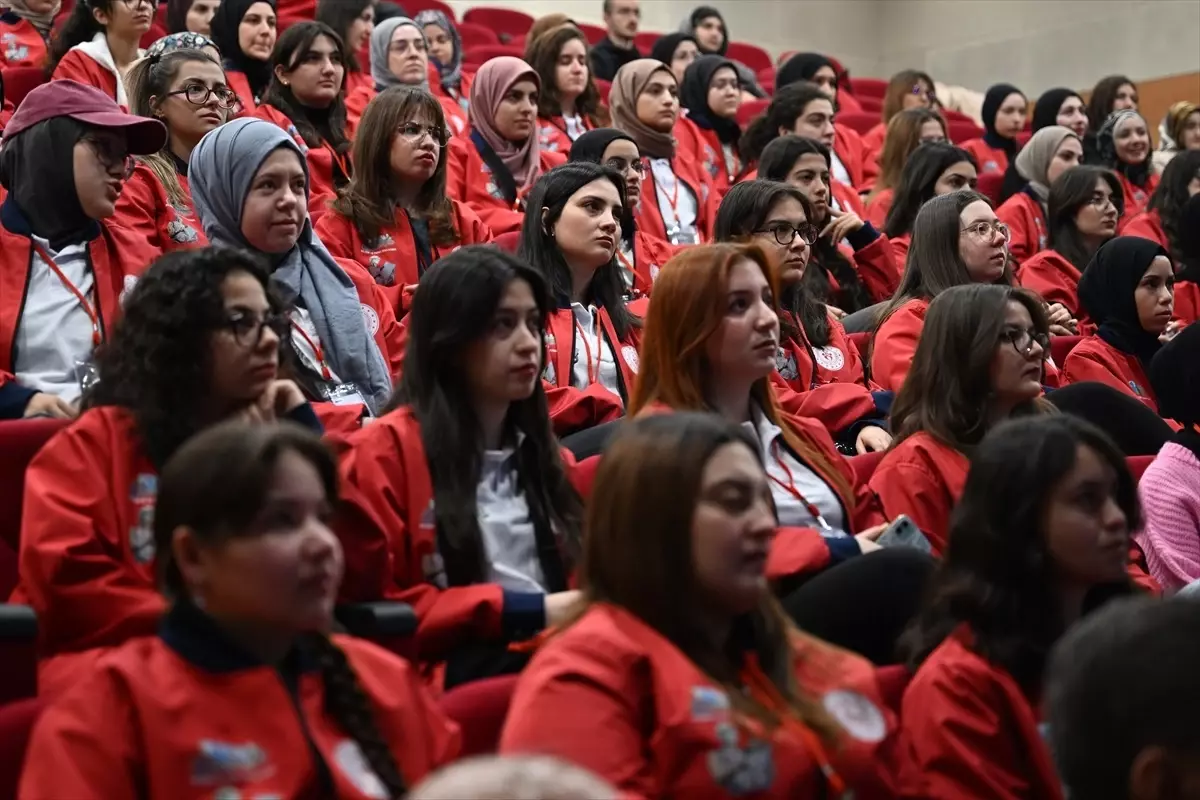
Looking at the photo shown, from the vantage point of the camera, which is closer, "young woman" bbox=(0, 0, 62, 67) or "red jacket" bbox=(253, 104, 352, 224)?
"red jacket" bbox=(253, 104, 352, 224)

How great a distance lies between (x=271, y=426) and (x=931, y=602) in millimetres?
617

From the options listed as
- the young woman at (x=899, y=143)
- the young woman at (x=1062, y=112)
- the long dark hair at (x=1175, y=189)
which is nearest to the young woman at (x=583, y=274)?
the young woman at (x=899, y=143)

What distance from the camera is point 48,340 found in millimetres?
2057

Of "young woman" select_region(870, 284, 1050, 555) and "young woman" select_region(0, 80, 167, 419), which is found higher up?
"young woman" select_region(0, 80, 167, 419)

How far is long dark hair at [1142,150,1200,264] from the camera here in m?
4.05

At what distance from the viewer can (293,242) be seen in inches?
88.3

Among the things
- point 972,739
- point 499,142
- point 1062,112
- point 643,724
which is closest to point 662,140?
point 499,142

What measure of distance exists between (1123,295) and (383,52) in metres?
2.02

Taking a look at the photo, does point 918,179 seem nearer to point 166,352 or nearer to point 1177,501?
point 1177,501

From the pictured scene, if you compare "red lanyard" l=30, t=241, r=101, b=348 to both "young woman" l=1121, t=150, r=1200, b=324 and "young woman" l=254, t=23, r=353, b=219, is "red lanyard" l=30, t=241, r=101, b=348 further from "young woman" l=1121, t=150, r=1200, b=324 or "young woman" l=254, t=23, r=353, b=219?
"young woman" l=1121, t=150, r=1200, b=324

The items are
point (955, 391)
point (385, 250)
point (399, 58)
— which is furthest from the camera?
point (399, 58)

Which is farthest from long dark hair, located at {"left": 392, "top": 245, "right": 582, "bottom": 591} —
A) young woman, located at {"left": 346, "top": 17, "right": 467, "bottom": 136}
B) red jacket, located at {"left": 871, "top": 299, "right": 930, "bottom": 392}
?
young woman, located at {"left": 346, "top": 17, "right": 467, "bottom": 136}

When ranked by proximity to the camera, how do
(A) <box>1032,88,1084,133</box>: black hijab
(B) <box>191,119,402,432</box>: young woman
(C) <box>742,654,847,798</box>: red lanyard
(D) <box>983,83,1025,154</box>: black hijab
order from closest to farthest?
(C) <box>742,654,847,798</box>: red lanyard
(B) <box>191,119,402,432</box>: young woman
(A) <box>1032,88,1084,133</box>: black hijab
(D) <box>983,83,1025,154</box>: black hijab

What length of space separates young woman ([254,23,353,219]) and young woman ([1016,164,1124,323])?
1506mm
